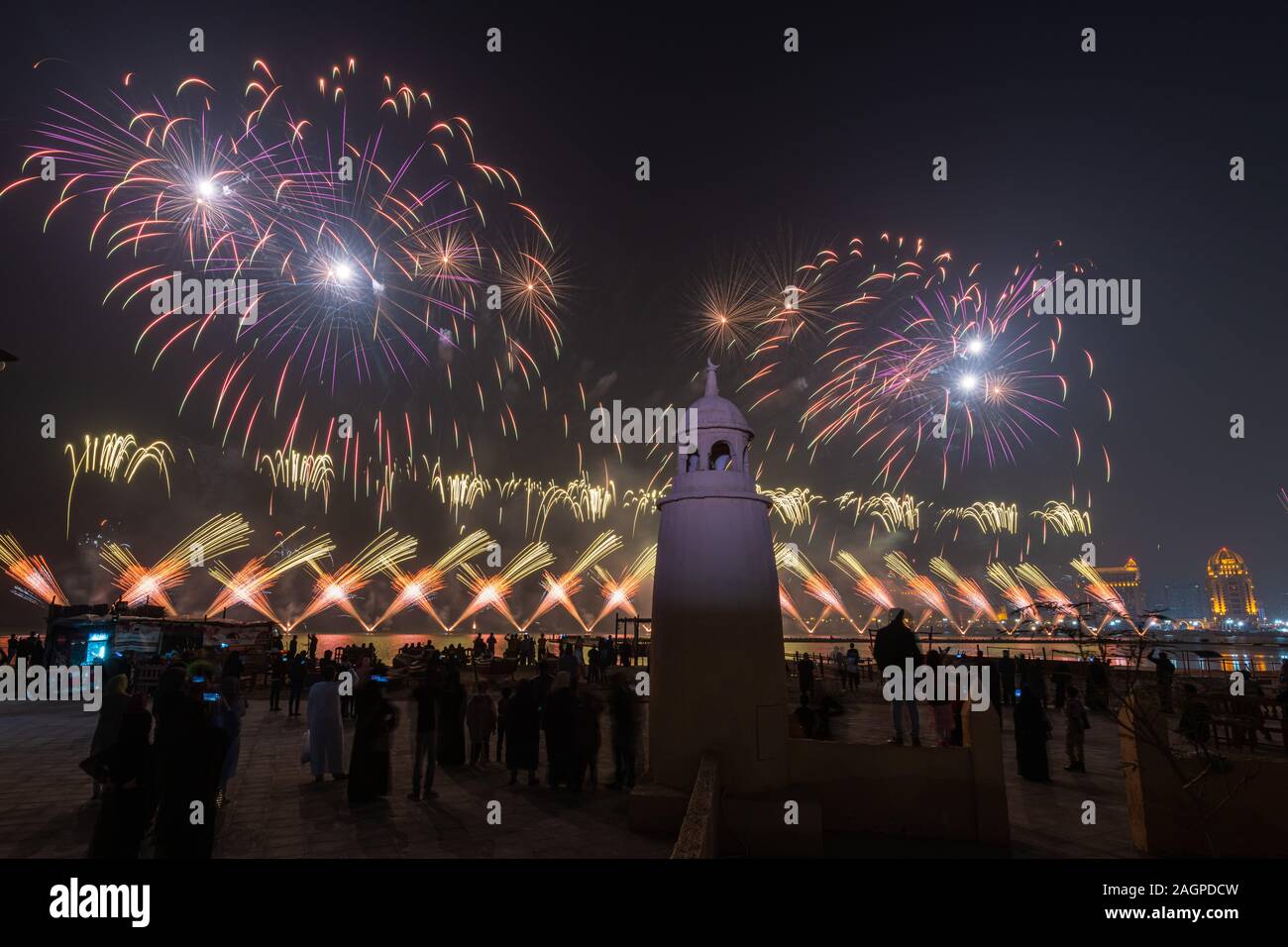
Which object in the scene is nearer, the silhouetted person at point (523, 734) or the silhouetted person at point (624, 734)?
the silhouetted person at point (624, 734)

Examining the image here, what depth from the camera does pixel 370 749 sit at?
9562 mm

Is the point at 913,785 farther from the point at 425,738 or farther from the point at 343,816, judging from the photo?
the point at 343,816

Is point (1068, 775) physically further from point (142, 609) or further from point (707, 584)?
point (142, 609)

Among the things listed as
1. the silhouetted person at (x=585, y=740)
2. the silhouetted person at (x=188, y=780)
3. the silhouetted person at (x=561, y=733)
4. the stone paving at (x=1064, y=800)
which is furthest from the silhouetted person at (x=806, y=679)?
the silhouetted person at (x=188, y=780)

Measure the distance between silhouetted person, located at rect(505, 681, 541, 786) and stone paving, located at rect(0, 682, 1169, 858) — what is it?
0.39m

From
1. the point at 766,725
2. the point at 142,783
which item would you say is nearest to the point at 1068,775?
the point at 766,725

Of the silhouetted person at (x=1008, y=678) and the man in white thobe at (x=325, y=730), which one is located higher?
the man in white thobe at (x=325, y=730)

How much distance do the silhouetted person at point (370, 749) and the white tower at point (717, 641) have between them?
13.5 feet

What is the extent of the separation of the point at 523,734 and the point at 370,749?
98.5 inches

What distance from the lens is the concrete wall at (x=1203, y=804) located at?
25.1ft

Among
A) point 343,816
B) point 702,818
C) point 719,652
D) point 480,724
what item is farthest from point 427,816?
point 702,818

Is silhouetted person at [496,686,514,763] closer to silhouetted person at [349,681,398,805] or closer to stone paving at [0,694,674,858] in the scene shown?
stone paving at [0,694,674,858]

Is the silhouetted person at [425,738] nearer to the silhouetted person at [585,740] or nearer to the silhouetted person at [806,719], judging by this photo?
the silhouetted person at [585,740]

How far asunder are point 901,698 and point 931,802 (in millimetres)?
1860
